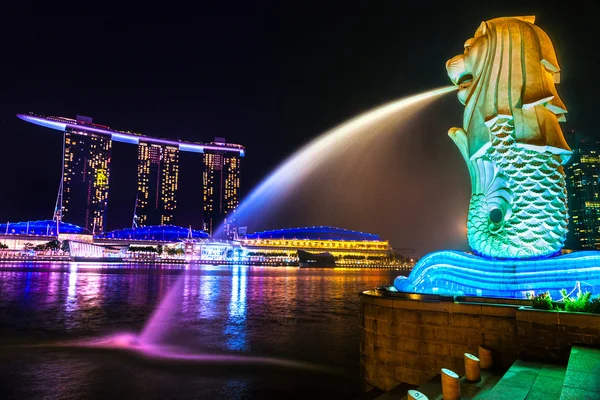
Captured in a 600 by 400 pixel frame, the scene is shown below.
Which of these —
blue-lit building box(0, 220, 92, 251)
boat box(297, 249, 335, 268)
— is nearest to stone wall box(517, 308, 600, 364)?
boat box(297, 249, 335, 268)

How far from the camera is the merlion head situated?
15766mm

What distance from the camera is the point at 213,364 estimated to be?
1402 cm

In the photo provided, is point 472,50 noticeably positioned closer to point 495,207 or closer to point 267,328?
point 495,207

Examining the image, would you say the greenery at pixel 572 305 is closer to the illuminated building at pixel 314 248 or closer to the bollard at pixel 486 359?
the bollard at pixel 486 359

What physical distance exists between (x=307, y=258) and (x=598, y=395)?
11177 cm

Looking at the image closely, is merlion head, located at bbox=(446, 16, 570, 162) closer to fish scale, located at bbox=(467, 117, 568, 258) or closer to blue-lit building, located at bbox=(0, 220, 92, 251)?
fish scale, located at bbox=(467, 117, 568, 258)

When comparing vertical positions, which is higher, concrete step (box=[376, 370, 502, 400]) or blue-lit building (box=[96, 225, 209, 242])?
blue-lit building (box=[96, 225, 209, 242])

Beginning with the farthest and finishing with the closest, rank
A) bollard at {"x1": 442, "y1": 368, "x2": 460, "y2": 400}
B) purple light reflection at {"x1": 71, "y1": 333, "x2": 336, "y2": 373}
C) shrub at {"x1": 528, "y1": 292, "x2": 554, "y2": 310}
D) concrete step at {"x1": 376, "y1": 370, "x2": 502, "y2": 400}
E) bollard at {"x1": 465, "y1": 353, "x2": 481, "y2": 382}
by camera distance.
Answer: purple light reflection at {"x1": 71, "y1": 333, "x2": 336, "y2": 373} < shrub at {"x1": 528, "y1": 292, "x2": 554, "y2": 310} < bollard at {"x1": 465, "y1": 353, "x2": 481, "y2": 382} < concrete step at {"x1": 376, "y1": 370, "x2": 502, "y2": 400} < bollard at {"x1": 442, "y1": 368, "x2": 460, "y2": 400}

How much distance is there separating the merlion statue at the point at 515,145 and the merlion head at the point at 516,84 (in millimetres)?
34

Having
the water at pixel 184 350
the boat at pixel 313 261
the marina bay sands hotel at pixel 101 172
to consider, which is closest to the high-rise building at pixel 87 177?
the marina bay sands hotel at pixel 101 172

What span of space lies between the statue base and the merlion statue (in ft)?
2.67

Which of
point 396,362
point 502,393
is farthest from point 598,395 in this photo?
point 396,362

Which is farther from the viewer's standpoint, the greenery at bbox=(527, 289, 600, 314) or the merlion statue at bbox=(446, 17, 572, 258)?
the merlion statue at bbox=(446, 17, 572, 258)

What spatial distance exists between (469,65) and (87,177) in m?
168
